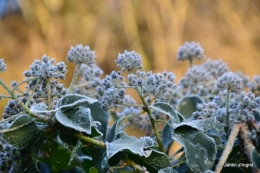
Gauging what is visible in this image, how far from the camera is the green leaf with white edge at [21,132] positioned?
0.28 m

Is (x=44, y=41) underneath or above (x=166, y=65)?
above

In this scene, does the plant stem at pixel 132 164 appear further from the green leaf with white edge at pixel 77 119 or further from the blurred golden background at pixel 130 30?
the blurred golden background at pixel 130 30

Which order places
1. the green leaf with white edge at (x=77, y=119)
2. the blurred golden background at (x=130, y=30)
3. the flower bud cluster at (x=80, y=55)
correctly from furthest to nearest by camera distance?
the blurred golden background at (x=130, y=30) < the flower bud cluster at (x=80, y=55) < the green leaf with white edge at (x=77, y=119)

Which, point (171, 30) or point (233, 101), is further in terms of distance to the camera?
point (171, 30)

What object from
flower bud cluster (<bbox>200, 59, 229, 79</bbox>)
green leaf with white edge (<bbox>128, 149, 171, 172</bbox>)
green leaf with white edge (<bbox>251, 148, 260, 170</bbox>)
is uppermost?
flower bud cluster (<bbox>200, 59, 229, 79</bbox>)

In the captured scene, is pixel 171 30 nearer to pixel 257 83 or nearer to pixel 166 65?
pixel 166 65

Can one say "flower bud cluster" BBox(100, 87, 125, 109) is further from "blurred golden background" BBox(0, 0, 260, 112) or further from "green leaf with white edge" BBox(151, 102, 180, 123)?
"blurred golden background" BBox(0, 0, 260, 112)

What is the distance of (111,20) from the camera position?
3094 millimetres

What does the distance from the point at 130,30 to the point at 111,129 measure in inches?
111

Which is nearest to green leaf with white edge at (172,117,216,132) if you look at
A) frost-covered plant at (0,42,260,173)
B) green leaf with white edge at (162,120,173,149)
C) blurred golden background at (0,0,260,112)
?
frost-covered plant at (0,42,260,173)

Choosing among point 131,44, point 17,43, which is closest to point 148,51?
point 131,44

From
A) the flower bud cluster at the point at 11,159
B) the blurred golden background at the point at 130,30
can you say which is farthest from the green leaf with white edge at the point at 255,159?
the blurred golden background at the point at 130,30

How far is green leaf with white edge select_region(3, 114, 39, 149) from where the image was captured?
0.28 meters

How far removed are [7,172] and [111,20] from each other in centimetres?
283
